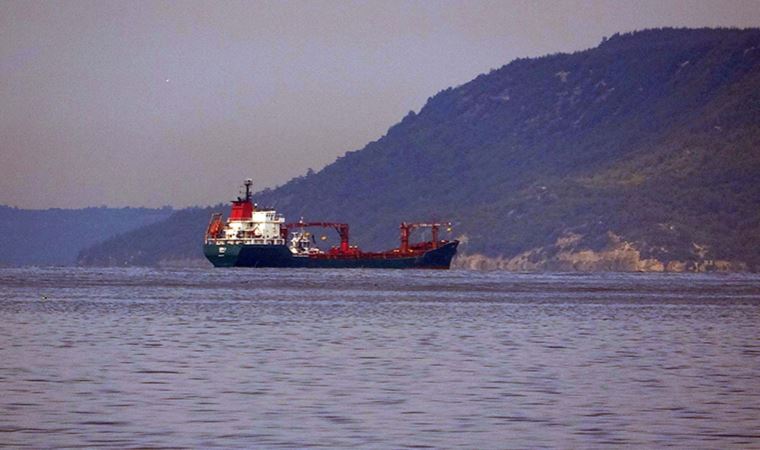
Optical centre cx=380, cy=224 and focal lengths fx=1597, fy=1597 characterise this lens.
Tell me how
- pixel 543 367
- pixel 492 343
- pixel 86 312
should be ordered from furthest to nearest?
1. pixel 86 312
2. pixel 492 343
3. pixel 543 367

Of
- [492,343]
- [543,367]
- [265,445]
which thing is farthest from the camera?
[492,343]

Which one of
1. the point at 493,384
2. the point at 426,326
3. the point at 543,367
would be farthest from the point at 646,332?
the point at 493,384

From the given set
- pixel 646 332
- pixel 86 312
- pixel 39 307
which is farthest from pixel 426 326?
pixel 39 307

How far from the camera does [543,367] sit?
37844mm

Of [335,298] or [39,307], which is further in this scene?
[335,298]

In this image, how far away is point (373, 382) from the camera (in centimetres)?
3331

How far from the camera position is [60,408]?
91.2 feet

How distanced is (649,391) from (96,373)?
1178 cm

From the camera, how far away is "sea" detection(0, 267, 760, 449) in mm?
25266

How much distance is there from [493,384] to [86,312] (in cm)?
3554

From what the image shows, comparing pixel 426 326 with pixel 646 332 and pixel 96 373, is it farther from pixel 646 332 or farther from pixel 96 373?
pixel 96 373

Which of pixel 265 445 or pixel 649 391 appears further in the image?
pixel 649 391

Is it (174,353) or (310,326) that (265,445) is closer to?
(174,353)

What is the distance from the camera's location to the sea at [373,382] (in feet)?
82.9
